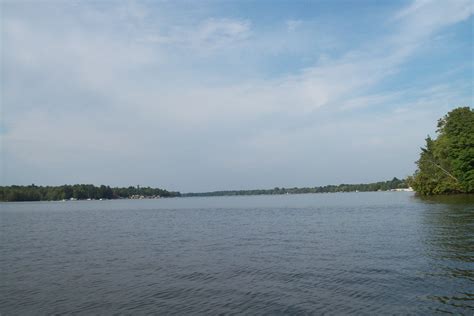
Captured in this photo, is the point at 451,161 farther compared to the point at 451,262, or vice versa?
the point at 451,161

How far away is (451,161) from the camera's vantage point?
8738 centimetres

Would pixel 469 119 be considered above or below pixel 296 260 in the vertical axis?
above

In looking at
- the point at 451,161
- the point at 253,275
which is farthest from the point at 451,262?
the point at 451,161

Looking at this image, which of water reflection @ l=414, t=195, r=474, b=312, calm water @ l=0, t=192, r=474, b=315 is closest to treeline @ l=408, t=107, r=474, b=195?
water reflection @ l=414, t=195, r=474, b=312

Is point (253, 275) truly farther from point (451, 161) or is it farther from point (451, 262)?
point (451, 161)

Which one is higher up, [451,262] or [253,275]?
[451,262]

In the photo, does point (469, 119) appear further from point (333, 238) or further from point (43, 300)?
point (43, 300)

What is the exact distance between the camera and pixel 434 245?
27.9 m

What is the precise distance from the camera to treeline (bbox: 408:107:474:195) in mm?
82500

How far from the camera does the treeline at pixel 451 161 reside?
271 ft

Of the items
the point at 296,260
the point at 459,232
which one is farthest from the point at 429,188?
the point at 296,260

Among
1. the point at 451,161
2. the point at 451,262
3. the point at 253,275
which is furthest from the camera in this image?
the point at 451,161

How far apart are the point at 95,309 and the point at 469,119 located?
8790 centimetres

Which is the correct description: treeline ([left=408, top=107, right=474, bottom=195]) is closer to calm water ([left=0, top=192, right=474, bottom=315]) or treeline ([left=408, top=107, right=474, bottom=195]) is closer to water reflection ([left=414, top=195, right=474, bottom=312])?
water reflection ([left=414, top=195, right=474, bottom=312])
